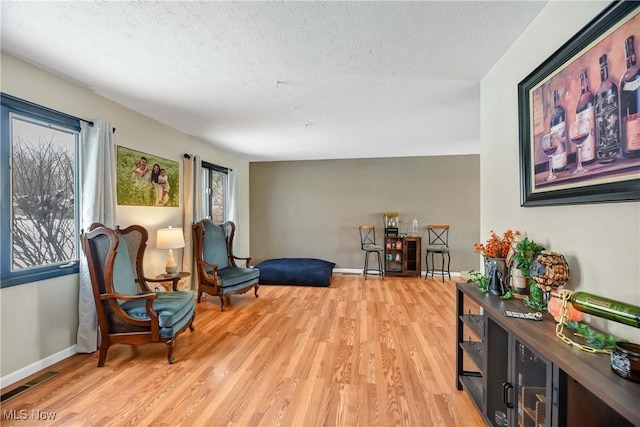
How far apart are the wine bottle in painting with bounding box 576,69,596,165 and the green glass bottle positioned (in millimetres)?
609

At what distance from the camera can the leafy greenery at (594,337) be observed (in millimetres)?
1021

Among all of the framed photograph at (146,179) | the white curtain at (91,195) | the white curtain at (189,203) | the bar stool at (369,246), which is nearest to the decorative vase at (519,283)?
the white curtain at (91,195)

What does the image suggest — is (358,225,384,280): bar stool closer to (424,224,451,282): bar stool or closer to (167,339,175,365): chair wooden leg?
(424,224,451,282): bar stool

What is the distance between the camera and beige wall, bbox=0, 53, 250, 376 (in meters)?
2.07

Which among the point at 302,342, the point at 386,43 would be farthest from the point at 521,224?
the point at 302,342

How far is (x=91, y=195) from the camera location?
2574 millimetres

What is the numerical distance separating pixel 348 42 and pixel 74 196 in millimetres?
2827

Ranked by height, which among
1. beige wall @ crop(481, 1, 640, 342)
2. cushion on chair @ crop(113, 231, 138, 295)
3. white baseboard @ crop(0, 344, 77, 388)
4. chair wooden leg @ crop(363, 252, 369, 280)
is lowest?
white baseboard @ crop(0, 344, 77, 388)

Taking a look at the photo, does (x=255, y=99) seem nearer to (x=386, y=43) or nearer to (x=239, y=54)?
(x=239, y=54)

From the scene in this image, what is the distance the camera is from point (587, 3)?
1248 mm

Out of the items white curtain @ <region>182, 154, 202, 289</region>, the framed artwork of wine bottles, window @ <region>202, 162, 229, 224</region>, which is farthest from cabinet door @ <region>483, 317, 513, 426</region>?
window @ <region>202, 162, 229, 224</region>

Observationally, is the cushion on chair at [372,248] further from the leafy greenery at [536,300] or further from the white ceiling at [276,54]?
the leafy greenery at [536,300]

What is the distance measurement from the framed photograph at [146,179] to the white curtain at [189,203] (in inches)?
5.0

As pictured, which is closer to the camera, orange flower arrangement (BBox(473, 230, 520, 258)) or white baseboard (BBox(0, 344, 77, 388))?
orange flower arrangement (BBox(473, 230, 520, 258))
